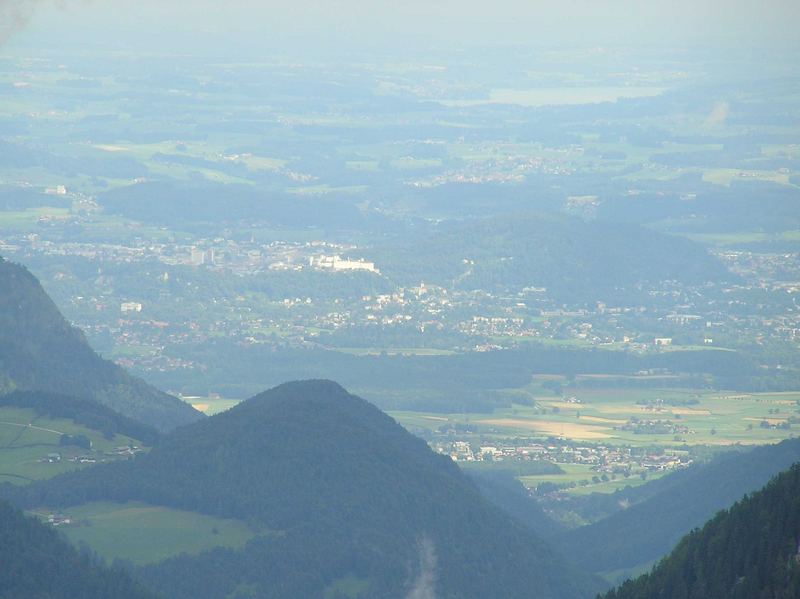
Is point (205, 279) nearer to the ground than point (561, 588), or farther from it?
farther from it

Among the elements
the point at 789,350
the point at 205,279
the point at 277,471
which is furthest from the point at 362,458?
the point at 205,279

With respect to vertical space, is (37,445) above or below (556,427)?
below

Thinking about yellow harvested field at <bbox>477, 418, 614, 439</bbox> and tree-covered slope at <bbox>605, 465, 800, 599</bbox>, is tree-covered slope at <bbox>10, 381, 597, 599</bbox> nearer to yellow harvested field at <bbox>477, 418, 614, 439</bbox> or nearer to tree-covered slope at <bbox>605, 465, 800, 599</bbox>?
tree-covered slope at <bbox>605, 465, 800, 599</bbox>

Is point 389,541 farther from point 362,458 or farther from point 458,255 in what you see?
point 458,255

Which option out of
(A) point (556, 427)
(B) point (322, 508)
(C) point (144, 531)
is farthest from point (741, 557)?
(A) point (556, 427)

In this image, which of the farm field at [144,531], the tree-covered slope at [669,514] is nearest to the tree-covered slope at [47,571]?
the farm field at [144,531]

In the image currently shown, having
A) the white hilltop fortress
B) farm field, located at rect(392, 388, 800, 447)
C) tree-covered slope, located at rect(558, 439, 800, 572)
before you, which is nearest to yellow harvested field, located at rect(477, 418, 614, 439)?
farm field, located at rect(392, 388, 800, 447)

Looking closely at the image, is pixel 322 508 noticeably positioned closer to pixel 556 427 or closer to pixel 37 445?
pixel 37 445
